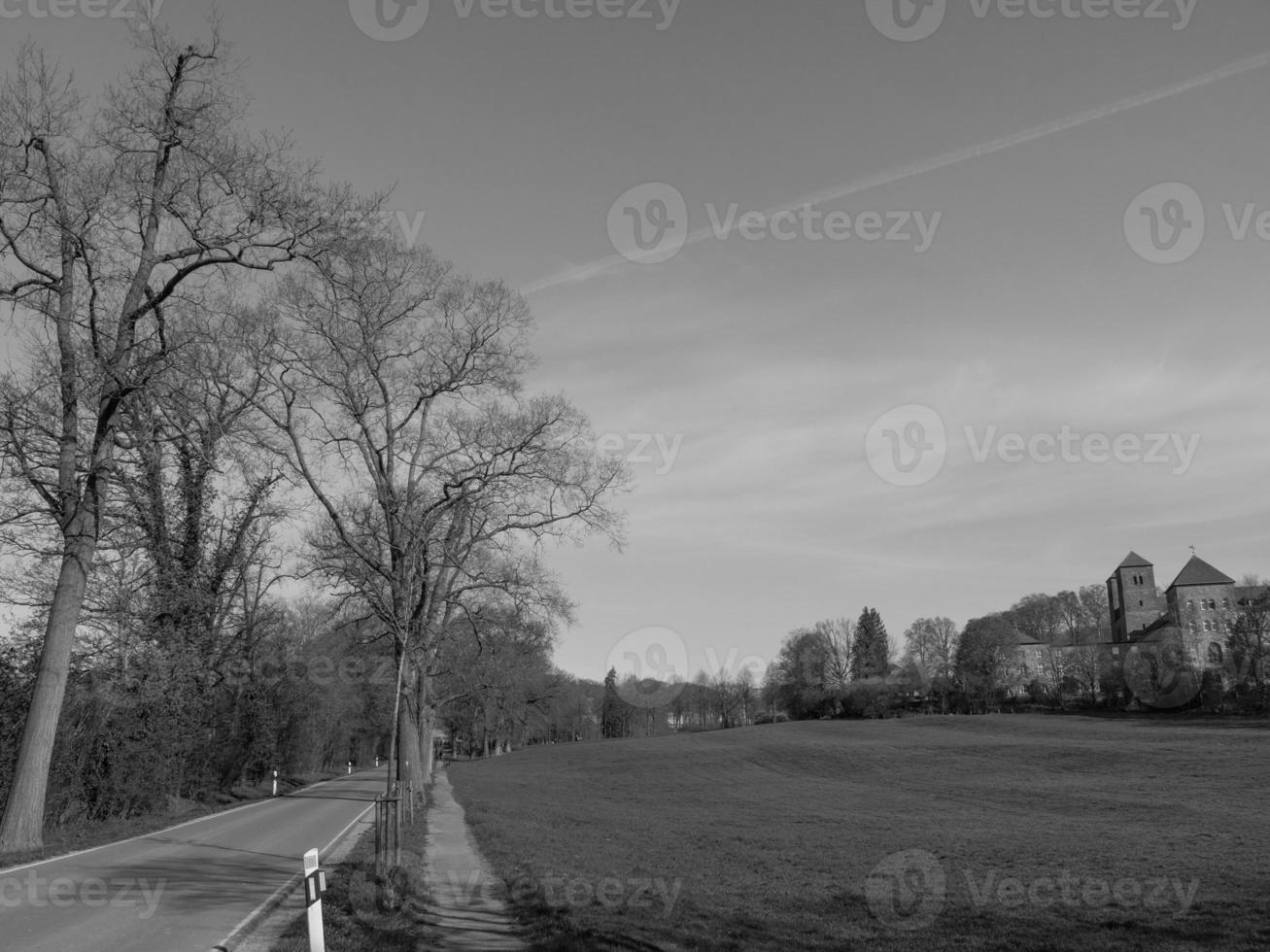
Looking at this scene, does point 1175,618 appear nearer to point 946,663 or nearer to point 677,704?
point 946,663

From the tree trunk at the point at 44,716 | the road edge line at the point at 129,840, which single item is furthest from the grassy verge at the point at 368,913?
the tree trunk at the point at 44,716

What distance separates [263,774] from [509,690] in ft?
60.5

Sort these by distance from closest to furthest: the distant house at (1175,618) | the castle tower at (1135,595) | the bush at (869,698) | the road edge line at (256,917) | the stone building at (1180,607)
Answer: the road edge line at (256,917) → the distant house at (1175,618) → the stone building at (1180,607) → the bush at (869,698) → the castle tower at (1135,595)

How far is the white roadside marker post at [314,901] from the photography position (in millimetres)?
7191

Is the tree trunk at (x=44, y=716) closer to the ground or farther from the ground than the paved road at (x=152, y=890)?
farther from the ground

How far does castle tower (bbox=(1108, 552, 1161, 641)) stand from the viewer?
396ft

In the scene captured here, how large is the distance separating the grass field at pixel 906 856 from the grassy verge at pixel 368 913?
1.29 metres

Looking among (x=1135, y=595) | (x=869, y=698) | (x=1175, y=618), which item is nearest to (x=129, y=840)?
(x=869, y=698)

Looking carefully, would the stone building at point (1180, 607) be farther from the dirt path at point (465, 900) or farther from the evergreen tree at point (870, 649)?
the dirt path at point (465, 900)

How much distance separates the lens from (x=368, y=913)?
1002 centimetres

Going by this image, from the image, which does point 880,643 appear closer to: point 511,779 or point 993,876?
point 511,779

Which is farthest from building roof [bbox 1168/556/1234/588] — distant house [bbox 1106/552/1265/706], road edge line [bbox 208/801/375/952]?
road edge line [bbox 208/801/375/952]

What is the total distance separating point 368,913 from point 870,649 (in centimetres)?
12695

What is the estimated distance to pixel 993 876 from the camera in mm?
13344
